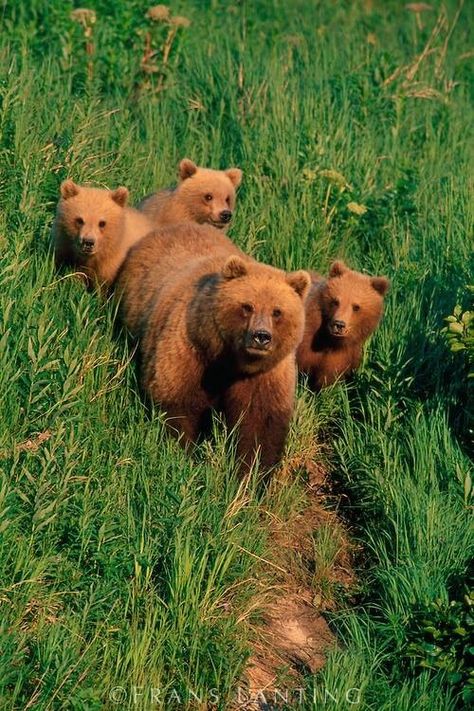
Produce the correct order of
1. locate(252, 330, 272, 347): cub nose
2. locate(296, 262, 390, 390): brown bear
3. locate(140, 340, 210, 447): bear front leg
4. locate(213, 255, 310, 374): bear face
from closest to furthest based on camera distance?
1. locate(252, 330, 272, 347): cub nose
2. locate(213, 255, 310, 374): bear face
3. locate(140, 340, 210, 447): bear front leg
4. locate(296, 262, 390, 390): brown bear

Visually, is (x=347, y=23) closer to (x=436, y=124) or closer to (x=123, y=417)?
(x=436, y=124)

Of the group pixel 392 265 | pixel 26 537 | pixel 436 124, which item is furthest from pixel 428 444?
pixel 436 124

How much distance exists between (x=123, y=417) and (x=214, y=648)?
1.42 m

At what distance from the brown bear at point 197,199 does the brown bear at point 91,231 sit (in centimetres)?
78

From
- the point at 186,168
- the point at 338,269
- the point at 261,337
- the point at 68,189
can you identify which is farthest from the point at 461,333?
the point at 186,168

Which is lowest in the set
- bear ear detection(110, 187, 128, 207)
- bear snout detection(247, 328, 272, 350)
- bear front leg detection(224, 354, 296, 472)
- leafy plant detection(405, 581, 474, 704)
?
leafy plant detection(405, 581, 474, 704)

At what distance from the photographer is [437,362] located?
721 centimetres

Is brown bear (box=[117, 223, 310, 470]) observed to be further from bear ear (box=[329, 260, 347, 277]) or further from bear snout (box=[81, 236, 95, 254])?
bear ear (box=[329, 260, 347, 277])

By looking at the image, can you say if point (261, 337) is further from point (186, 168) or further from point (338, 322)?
point (186, 168)

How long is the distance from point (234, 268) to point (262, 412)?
0.72m

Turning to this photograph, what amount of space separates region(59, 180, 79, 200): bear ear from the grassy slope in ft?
0.50

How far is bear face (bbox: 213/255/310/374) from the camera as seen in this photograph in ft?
20.0

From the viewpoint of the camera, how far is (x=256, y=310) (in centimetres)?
609

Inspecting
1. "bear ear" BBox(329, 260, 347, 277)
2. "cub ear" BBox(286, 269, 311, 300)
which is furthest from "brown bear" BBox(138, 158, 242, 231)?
"cub ear" BBox(286, 269, 311, 300)
